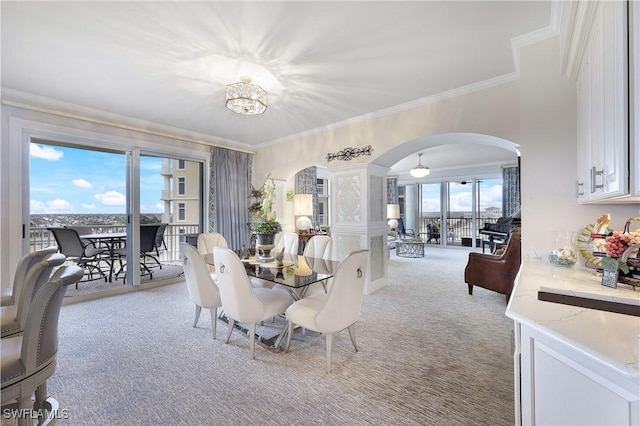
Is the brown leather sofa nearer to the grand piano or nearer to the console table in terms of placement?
the grand piano

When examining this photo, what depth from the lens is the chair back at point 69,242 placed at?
432cm

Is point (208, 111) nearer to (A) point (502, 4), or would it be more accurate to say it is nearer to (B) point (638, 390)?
(A) point (502, 4)

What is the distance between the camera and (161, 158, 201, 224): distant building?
7820 mm

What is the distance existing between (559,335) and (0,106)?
5.34 meters

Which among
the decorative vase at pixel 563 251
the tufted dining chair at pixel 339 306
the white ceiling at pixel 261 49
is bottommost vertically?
the tufted dining chair at pixel 339 306

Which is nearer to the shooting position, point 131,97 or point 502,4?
point 502,4

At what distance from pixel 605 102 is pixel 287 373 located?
8.32 ft

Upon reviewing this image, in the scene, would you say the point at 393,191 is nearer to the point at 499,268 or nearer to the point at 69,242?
the point at 499,268

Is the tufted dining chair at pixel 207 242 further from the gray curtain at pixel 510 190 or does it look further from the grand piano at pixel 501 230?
the gray curtain at pixel 510 190

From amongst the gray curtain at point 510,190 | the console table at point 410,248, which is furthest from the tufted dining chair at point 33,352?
the gray curtain at point 510,190

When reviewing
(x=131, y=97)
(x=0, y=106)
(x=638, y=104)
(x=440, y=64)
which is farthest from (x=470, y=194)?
(x=0, y=106)

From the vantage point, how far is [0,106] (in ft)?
10.00

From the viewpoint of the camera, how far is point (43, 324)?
128cm

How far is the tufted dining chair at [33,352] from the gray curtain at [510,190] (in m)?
8.66
